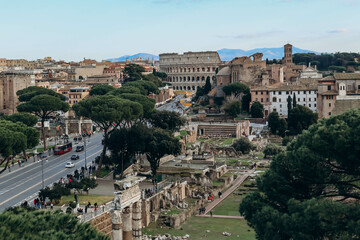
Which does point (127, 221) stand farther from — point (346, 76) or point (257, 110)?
point (346, 76)

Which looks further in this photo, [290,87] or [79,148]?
[290,87]

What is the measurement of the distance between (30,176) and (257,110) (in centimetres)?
4027

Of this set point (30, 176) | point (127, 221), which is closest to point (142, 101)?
point (30, 176)

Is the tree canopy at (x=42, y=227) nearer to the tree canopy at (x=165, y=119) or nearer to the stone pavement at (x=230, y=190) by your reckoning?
the stone pavement at (x=230, y=190)

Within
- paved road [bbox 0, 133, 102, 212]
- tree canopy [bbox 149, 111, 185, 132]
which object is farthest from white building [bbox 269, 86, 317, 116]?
paved road [bbox 0, 133, 102, 212]

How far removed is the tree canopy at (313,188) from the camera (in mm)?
19000

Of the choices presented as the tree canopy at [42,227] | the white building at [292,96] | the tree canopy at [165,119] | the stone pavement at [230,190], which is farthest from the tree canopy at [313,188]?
the white building at [292,96]

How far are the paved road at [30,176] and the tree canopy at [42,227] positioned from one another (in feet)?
39.1

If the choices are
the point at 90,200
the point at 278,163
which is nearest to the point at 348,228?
the point at 278,163

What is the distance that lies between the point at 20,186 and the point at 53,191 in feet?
19.5

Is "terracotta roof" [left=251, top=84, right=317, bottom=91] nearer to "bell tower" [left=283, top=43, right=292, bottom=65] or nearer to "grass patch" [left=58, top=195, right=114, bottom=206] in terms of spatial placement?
"bell tower" [left=283, top=43, right=292, bottom=65]

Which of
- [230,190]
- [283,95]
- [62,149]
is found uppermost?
[283,95]

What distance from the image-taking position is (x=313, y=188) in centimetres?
2181

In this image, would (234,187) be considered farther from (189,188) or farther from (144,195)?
(144,195)
